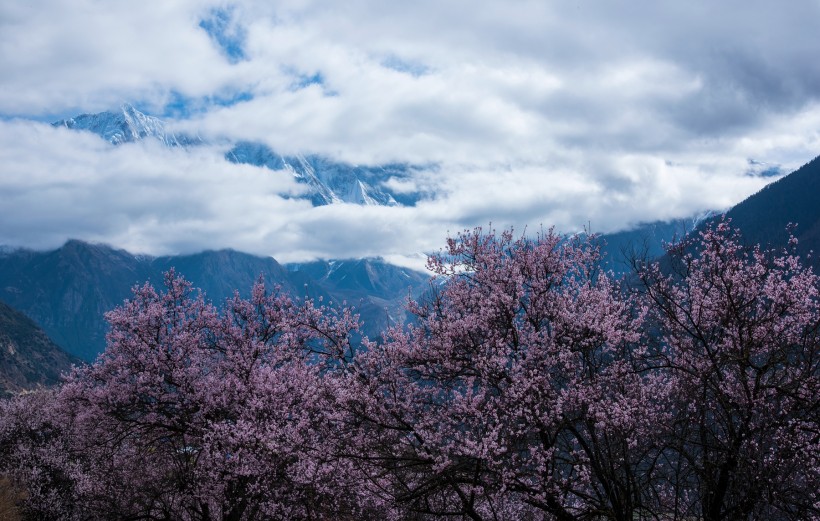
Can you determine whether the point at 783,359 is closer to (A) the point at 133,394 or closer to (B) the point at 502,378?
(B) the point at 502,378

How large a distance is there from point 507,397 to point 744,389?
18.5ft

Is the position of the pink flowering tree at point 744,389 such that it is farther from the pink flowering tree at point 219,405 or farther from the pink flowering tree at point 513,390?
the pink flowering tree at point 219,405

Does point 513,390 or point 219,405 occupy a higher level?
point 513,390

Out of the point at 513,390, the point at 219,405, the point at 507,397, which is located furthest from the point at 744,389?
the point at 219,405

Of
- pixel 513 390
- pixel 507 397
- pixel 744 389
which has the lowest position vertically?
pixel 744 389

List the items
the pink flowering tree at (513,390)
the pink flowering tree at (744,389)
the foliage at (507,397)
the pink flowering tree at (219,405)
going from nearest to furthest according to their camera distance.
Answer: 1. the pink flowering tree at (744,389)
2. the foliage at (507,397)
3. the pink flowering tree at (513,390)
4. the pink flowering tree at (219,405)

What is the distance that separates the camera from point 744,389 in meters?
14.5

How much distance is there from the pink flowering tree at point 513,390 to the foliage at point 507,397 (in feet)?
0.28

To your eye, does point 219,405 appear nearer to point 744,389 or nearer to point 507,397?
point 507,397

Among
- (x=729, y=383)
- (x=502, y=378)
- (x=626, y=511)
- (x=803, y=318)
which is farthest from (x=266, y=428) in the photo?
(x=803, y=318)

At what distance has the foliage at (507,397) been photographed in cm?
1490

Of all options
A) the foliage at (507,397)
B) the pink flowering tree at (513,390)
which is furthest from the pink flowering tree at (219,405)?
the pink flowering tree at (513,390)

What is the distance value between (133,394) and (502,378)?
17.7m

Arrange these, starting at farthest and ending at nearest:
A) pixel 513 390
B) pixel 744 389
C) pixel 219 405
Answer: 1. pixel 219 405
2. pixel 513 390
3. pixel 744 389
